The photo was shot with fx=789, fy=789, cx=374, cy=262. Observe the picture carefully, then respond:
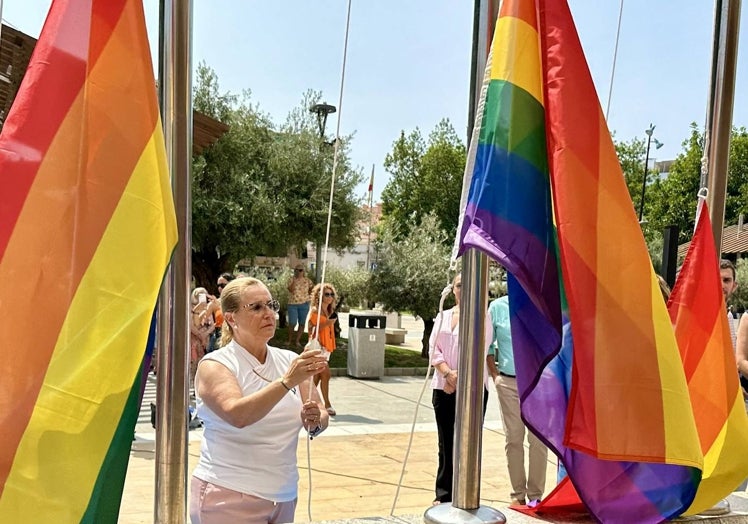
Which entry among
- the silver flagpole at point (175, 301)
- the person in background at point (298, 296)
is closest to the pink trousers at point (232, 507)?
the silver flagpole at point (175, 301)

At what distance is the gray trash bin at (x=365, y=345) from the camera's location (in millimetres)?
14383

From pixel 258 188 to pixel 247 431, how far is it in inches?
696

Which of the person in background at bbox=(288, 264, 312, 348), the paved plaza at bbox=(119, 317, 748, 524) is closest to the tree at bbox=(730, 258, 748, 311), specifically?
the person in background at bbox=(288, 264, 312, 348)

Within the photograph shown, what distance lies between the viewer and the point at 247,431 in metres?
2.83

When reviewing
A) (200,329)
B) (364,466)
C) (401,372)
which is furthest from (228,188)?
(364,466)

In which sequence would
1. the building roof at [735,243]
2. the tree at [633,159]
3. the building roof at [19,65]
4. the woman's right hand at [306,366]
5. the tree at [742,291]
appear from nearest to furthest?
the woman's right hand at [306,366] < the building roof at [19,65] < the tree at [742,291] < the building roof at [735,243] < the tree at [633,159]

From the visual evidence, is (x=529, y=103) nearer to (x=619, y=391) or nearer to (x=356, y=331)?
(x=619, y=391)

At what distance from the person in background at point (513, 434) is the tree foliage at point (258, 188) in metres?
14.4

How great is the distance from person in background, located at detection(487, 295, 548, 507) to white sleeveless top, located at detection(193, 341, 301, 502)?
315 centimetres

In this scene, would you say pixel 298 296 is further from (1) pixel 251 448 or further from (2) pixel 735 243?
(2) pixel 735 243

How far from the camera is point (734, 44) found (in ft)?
9.18

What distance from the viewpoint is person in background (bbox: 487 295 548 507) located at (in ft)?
19.0

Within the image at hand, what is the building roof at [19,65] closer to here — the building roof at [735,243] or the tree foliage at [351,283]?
the tree foliage at [351,283]

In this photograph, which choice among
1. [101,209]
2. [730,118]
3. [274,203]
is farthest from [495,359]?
[274,203]
